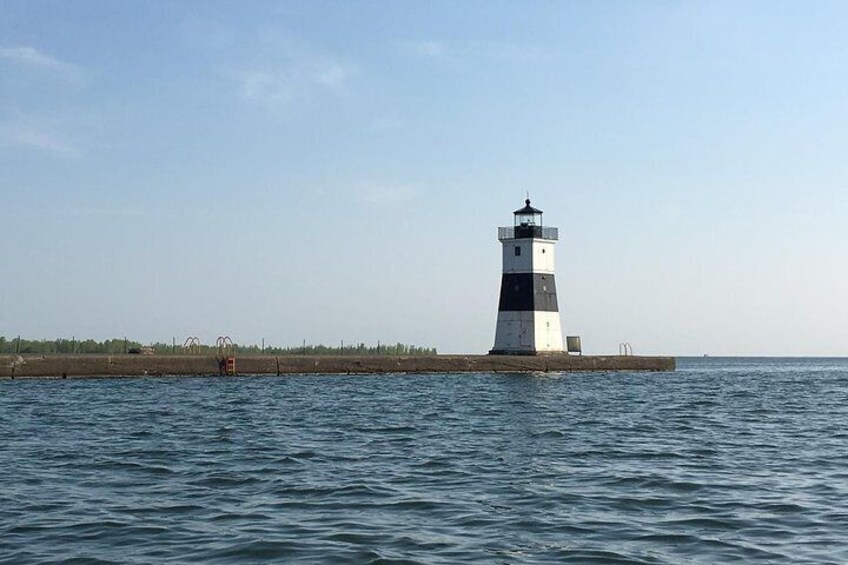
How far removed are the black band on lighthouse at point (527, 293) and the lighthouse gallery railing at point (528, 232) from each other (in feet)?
7.76

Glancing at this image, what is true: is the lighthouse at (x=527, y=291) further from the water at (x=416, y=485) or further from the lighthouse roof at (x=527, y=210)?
the water at (x=416, y=485)

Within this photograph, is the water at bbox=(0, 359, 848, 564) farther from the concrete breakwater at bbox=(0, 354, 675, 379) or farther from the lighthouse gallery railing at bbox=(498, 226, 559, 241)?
the lighthouse gallery railing at bbox=(498, 226, 559, 241)

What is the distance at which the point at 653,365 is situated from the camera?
249 feet

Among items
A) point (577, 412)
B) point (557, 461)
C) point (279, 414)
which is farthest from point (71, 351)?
point (557, 461)

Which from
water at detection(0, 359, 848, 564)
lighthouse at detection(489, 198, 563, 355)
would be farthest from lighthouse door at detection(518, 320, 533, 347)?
water at detection(0, 359, 848, 564)

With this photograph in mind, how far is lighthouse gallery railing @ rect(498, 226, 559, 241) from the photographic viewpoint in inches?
2416

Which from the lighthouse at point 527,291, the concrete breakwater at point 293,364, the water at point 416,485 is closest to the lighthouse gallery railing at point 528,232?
the lighthouse at point 527,291

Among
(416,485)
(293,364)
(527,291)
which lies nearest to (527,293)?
(527,291)

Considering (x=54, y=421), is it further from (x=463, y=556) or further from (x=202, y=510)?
(x=463, y=556)

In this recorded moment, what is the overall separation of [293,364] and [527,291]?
48.7 ft

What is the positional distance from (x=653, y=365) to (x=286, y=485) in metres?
63.2

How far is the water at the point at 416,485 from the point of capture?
38.2 feet

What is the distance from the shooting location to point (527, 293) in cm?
6097

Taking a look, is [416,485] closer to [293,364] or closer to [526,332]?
[293,364]
